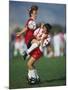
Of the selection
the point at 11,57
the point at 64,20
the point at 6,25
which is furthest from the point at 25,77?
the point at 64,20

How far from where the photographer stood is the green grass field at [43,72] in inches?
66.1

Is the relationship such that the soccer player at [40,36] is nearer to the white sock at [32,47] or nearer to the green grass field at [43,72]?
the white sock at [32,47]

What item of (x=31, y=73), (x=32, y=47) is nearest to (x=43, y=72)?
(x=31, y=73)

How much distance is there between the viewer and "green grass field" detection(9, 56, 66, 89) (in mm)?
1678

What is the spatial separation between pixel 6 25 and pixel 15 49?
20 centimetres

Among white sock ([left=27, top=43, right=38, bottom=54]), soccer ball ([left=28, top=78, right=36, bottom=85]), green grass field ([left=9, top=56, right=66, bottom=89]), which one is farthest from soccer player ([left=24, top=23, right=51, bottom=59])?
soccer ball ([left=28, top=78, right=36, bottom=85])

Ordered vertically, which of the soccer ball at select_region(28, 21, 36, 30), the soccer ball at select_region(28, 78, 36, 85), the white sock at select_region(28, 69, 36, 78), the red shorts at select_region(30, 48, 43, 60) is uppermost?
the soccer ball at select_region(28, 21, 36, 30)

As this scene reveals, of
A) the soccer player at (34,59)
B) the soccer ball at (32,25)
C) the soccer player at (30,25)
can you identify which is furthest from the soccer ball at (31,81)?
the soccer ball at (32,25)

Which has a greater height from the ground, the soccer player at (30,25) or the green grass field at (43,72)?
the soccer player at (30,25)

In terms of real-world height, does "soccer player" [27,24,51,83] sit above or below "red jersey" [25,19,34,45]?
below

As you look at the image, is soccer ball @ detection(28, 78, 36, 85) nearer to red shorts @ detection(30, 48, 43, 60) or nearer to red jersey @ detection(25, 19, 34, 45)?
red shorts @ detection(30, 48, 43, 60)

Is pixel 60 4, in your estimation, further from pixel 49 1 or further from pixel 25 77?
pixel 25 77

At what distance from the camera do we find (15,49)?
1.68m

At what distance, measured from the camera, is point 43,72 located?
1734mm
